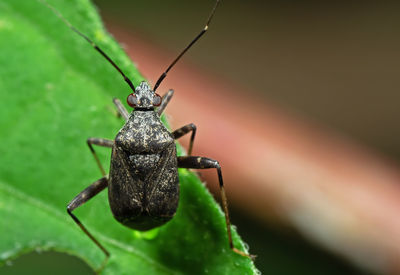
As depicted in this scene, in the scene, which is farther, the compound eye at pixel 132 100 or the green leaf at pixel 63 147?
the compound eye at pixel 132 100

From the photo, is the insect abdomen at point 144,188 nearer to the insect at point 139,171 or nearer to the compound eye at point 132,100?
the insect at point 139,171

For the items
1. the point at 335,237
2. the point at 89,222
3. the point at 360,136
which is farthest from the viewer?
the point at 360,136

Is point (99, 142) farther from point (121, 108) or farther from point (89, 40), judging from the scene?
point (89, 40)

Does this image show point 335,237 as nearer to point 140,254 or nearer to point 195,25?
point 140,254

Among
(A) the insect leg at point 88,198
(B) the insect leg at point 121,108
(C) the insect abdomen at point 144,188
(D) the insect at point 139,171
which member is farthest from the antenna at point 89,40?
(A) the insect leg at point 88,198

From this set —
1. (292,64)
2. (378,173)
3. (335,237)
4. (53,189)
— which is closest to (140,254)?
(53,189)

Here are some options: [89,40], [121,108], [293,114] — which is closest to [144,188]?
[121,108]

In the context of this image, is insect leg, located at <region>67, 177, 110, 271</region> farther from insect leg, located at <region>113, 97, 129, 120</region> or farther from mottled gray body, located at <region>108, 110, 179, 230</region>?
insect leg, located at <region>113, 97, 129, 120</region>
